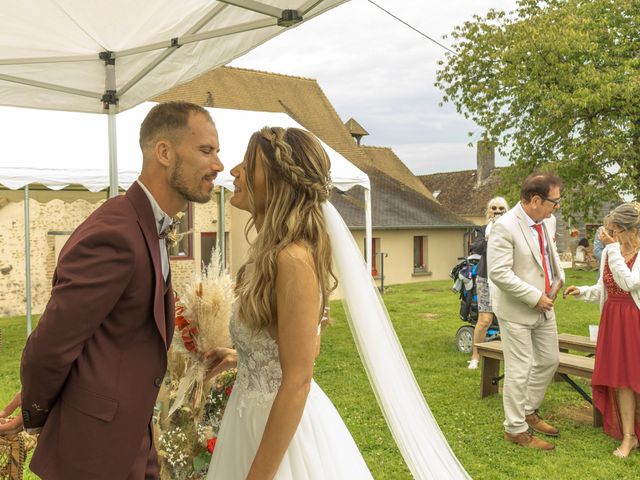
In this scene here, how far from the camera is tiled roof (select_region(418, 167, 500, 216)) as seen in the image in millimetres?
41469

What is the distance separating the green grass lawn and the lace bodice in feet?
9.20

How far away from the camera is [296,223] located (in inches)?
91.4

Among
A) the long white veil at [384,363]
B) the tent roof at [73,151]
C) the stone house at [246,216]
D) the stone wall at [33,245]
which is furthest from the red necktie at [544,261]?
the stone house at [246,216]

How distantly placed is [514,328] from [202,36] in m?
3.70

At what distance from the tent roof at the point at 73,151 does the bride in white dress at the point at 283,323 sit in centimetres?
634

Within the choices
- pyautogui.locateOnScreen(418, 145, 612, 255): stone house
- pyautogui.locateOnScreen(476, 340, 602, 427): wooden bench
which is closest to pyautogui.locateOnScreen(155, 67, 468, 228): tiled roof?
pyautogui.locateOnScreen(418, 145, 612, 255): stone house

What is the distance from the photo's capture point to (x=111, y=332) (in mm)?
1947

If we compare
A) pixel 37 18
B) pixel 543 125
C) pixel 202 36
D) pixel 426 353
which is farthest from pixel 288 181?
pixel 543 125

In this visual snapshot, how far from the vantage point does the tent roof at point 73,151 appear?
826 cm

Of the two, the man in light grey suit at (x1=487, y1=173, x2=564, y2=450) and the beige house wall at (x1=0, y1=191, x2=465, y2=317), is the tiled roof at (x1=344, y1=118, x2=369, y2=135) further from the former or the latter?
the man in light grey suit at (x1=487, y1=173, x2=564, y2=450)

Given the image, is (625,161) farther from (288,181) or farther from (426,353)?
(288,181)

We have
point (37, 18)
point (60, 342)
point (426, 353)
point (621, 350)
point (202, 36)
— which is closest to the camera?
point (60, 342)

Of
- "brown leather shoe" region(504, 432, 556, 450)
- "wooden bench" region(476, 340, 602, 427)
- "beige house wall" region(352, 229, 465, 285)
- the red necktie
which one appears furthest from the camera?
"beige house wall" region(352, 229, 465, 285)

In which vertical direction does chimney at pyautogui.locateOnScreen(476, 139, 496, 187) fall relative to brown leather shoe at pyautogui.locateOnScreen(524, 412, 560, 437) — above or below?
above
